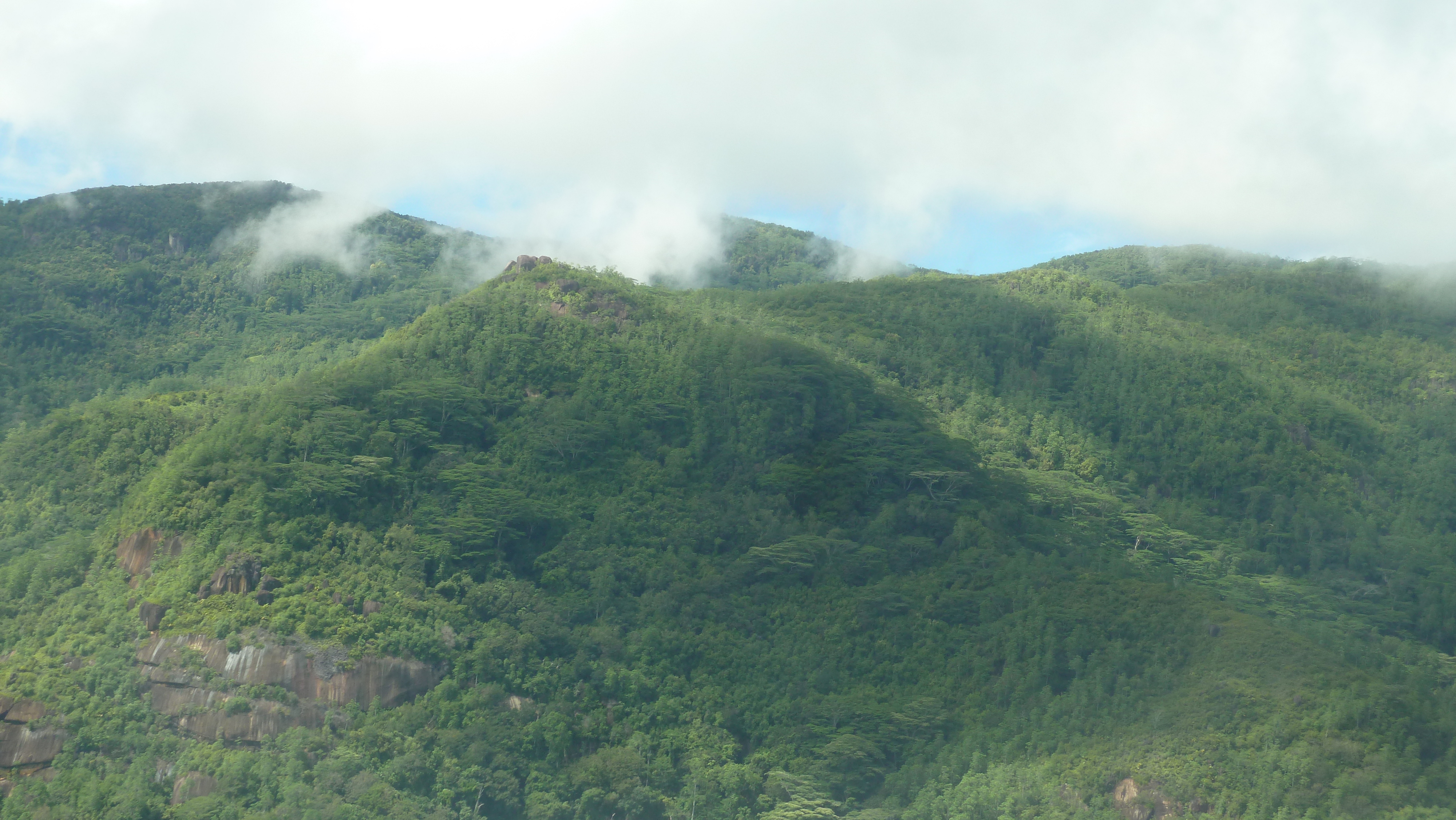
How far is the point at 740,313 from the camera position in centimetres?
9325

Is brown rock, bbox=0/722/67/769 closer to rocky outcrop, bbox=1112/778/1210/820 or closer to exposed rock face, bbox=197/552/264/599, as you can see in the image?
exposed rock face, bbox=197/552/264/599

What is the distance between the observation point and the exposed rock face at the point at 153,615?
6031cm

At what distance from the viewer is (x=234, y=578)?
61.1 metres

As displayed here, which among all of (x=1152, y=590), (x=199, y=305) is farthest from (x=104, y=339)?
(x=1152, y=590)

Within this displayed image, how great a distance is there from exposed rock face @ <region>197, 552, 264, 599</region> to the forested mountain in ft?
0.51

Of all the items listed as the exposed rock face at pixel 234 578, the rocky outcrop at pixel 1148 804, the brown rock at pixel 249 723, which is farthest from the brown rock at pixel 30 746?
the rocky outcrop at pixel 1148 804

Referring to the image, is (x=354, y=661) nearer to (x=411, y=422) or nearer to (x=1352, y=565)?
(x=411, y=422)

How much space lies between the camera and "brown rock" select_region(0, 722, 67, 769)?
5709cm

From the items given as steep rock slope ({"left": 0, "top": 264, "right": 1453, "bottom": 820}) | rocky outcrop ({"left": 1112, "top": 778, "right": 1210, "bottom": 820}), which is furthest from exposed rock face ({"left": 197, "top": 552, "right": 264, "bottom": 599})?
rocky outcrop ({"left": 1112, "top": 778, "right": 1210, "bottom": 820})

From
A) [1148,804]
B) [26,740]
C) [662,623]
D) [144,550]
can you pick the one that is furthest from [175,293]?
[1148,804]

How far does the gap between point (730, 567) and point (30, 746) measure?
28.7 meters

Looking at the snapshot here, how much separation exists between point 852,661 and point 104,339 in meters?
58.0

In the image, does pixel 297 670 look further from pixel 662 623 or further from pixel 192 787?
pixel 662 623

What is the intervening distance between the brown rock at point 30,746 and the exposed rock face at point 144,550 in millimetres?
7611
